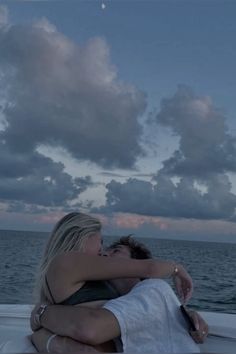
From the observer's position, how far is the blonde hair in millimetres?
2189

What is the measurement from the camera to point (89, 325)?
2039 millimetres

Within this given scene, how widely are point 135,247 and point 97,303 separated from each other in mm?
455

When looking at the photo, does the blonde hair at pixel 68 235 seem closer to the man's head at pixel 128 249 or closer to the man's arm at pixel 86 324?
the man's arm at pixel 86 324

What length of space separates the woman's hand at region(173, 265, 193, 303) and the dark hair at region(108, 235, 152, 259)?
17cm

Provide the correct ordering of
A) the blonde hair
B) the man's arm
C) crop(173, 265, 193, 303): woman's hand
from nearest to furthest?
1. the man's arm
2. the blonde hair
3. crop(173, 265, 193, 303): woman's hand

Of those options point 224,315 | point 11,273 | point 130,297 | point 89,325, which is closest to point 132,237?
point 130,297

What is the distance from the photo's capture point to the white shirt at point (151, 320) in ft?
6.95

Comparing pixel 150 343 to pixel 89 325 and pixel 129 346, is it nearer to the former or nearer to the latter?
pixel 129 346

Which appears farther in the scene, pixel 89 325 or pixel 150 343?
pixel 150 343

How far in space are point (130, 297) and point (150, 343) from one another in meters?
0.19

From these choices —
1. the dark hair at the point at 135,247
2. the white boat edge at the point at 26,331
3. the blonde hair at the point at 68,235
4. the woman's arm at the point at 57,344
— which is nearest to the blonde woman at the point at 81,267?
the blonde hair at the point at 68,235

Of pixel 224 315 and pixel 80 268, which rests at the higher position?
pixel 80 268

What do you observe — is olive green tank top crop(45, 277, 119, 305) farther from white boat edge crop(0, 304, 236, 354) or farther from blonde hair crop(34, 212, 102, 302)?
white boat edge crop(0, 304, 236, 354)

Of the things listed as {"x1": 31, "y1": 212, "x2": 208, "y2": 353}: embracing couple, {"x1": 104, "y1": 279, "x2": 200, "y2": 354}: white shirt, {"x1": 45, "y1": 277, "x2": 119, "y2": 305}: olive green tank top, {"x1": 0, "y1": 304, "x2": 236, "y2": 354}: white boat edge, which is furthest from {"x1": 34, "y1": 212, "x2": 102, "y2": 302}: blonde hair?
{"x1": 0, "y1": 304, "x2": 236, "y2": 354}: white boat edge
